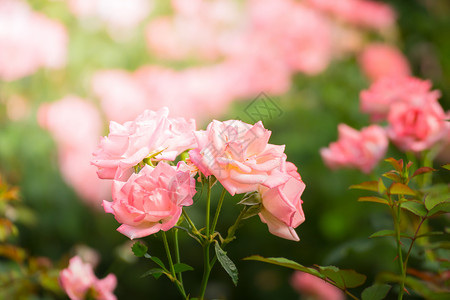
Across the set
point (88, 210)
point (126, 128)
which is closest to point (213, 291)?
point (88, 210)

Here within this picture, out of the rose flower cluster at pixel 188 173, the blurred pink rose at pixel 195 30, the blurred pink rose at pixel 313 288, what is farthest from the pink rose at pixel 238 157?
the blurred pink rose at pixel 195 30

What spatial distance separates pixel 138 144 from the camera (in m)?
0.55

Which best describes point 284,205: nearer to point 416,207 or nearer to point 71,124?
point 416,207

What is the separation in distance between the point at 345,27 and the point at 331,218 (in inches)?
33.9

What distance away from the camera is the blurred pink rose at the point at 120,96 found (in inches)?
69.3

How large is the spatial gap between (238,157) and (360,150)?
1.59 ft

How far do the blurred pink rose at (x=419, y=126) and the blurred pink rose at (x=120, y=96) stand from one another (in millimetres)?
1068

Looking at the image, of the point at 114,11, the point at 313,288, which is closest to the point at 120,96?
the point at 114,11

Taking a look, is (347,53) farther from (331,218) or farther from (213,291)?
(213,291)

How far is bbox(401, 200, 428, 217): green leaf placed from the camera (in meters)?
0.57

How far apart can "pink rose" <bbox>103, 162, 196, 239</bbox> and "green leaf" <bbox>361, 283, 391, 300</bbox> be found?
22 centimetres

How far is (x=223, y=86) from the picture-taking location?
1.80 meters

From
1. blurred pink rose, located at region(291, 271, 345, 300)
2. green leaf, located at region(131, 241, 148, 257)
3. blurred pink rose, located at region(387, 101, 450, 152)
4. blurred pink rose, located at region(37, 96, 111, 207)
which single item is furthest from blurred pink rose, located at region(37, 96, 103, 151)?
green leaf, located at region(131, 241, 148, 257)

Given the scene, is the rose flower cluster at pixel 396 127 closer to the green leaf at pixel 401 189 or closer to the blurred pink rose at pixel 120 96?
the green leaf at pixel 401 189
